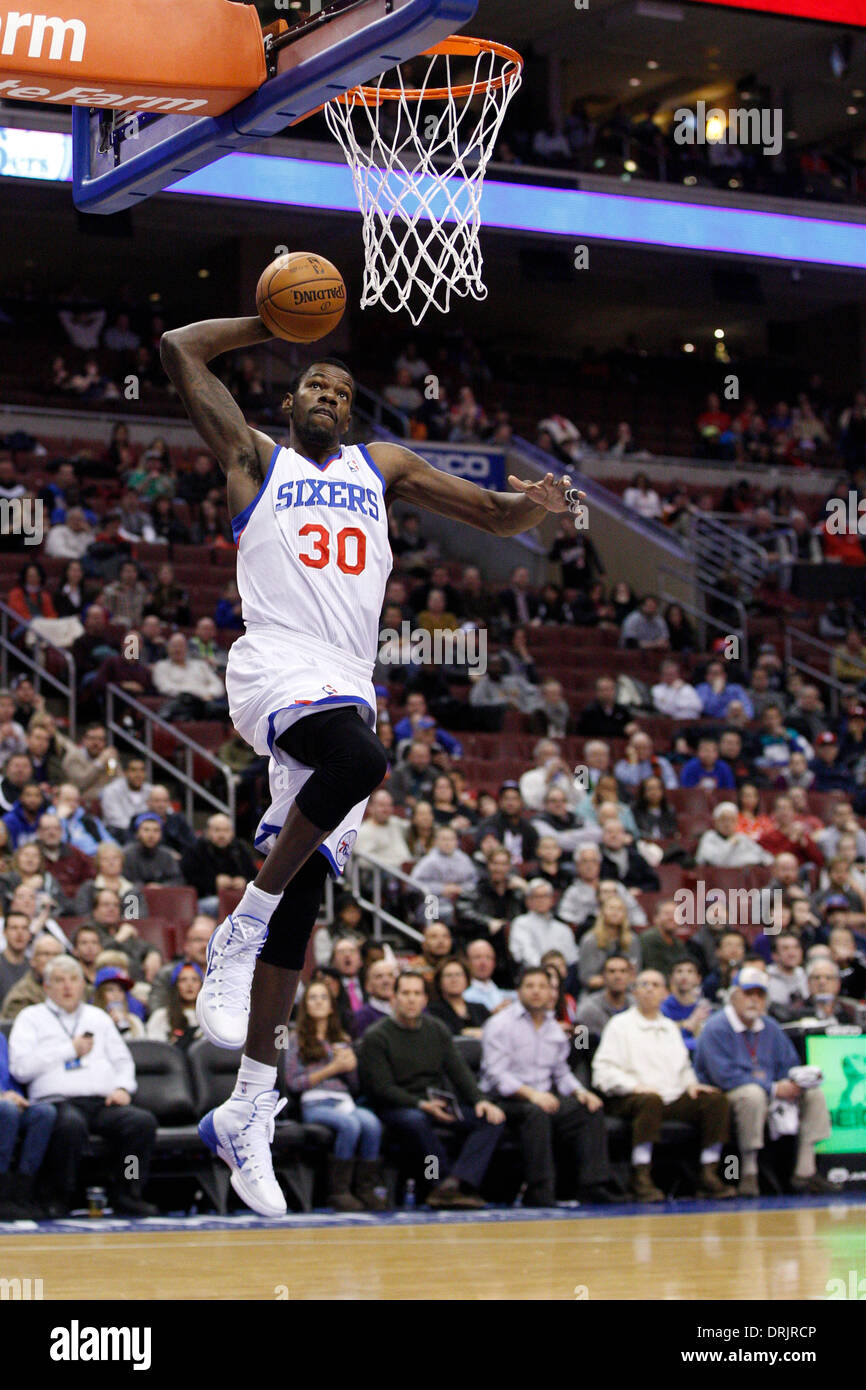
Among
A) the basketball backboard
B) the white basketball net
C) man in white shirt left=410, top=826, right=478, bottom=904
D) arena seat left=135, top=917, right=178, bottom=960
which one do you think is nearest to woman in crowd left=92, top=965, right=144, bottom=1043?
arena seat left=135, top=917, right=178, bottom=960

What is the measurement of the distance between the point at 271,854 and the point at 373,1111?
5644 millimetres

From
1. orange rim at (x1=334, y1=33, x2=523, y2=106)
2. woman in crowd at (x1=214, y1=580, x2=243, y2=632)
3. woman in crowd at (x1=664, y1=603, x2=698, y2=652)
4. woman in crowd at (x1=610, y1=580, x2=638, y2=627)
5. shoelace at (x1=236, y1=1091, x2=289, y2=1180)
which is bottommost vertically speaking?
shoelace at (x1=236, y1=1091, x2=289, y2=1180)

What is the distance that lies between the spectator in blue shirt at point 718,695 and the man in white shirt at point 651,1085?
692cm

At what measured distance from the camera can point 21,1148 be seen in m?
10.2

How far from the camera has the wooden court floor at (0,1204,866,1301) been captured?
716 cm

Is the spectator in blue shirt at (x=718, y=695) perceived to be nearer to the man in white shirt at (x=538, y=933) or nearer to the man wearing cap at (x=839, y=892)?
the man wearing cap at (x=839, y=892)

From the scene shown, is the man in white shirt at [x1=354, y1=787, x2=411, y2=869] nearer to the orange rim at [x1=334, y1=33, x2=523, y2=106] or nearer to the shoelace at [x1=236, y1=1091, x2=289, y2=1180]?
the orange rim at [x1=334, y1=33, x2=523, y2=106]

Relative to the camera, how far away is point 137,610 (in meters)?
16.6

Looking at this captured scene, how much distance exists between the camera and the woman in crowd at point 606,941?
12.7 metres

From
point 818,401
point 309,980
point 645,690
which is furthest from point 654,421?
point 309,980

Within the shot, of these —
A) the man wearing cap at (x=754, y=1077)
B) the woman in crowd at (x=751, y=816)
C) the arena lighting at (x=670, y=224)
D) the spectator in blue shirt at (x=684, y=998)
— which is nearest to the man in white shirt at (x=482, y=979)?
the spectator in blue shirt at (x=684, y=998)

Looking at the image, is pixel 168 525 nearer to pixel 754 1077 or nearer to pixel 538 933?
pixel 538 933

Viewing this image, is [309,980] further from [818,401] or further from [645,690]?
[818,401]

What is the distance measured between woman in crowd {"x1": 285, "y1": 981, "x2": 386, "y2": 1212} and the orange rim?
17.4 ft
